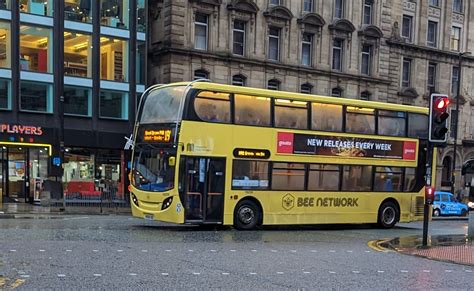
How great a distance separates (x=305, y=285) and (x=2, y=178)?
26685 millimetres

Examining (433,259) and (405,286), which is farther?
(433,259)

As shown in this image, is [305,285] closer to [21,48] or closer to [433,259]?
[433,259]

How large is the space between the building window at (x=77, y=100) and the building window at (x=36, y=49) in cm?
170

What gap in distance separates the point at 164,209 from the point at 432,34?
1595 inches

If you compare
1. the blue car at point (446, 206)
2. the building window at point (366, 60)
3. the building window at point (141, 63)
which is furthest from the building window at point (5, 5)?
the blue car at point (446, 206)

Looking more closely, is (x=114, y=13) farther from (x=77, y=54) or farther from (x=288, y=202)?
(x=288, y=202)

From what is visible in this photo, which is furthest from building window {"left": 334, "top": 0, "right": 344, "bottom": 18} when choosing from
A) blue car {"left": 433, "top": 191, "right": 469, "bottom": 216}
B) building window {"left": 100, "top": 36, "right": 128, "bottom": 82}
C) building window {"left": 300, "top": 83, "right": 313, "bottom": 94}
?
building window {"left": 100, "top": 36, "right": 128, "bottom": 82}

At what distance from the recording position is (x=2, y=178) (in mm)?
30984

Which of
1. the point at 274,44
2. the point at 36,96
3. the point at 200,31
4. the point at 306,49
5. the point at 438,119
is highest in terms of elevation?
the point at 200,31

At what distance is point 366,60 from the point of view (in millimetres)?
44938

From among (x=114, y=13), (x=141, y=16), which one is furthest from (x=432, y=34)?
(x=114, y=13)

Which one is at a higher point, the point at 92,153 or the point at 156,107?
the point at 156,107

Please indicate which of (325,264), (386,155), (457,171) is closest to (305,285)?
(325,264)

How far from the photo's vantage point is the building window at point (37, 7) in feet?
103
